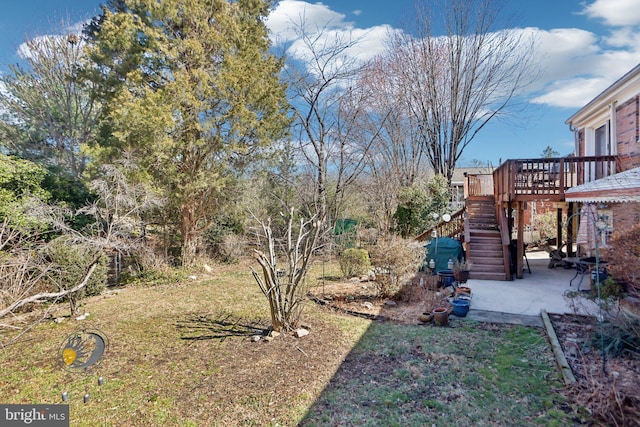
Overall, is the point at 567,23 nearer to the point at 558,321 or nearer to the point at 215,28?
the point at 558,321

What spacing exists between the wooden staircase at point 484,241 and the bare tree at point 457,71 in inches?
259

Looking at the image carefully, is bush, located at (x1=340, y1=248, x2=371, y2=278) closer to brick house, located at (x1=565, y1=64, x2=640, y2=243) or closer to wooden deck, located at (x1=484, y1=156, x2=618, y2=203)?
wooden deck, located at (x1=484, y1=156, x2=618, y2=203)

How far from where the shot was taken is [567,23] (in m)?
12.1

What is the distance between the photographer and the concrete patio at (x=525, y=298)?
20.9 feet

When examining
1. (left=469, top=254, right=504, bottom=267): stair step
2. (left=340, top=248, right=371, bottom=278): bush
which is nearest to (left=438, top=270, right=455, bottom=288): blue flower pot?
(left=469, top=254, right=504, bottom=267): stair step

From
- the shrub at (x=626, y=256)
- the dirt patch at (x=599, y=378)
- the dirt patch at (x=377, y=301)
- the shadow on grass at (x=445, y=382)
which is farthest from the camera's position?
the dirt patch at (x=377, y=301)

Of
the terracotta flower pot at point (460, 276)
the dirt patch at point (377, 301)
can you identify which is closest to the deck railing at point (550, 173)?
the terracotta flower pot at point (460, 276)

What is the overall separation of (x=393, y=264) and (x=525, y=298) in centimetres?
309

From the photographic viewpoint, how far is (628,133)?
26.5 feet

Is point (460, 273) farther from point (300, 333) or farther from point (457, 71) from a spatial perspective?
point (457, 71)

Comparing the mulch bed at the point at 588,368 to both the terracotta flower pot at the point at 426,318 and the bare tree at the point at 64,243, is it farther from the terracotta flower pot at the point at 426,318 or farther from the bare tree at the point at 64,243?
the bare tree at the point at 64,243

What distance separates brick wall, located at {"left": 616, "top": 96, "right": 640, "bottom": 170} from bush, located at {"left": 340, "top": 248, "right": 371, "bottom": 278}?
6908 millimetres

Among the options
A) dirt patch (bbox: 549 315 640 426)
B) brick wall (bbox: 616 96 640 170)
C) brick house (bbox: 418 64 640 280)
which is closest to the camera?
dirt patch (bbox: 549 315 640 426)

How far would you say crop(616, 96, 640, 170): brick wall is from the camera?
301 inches
